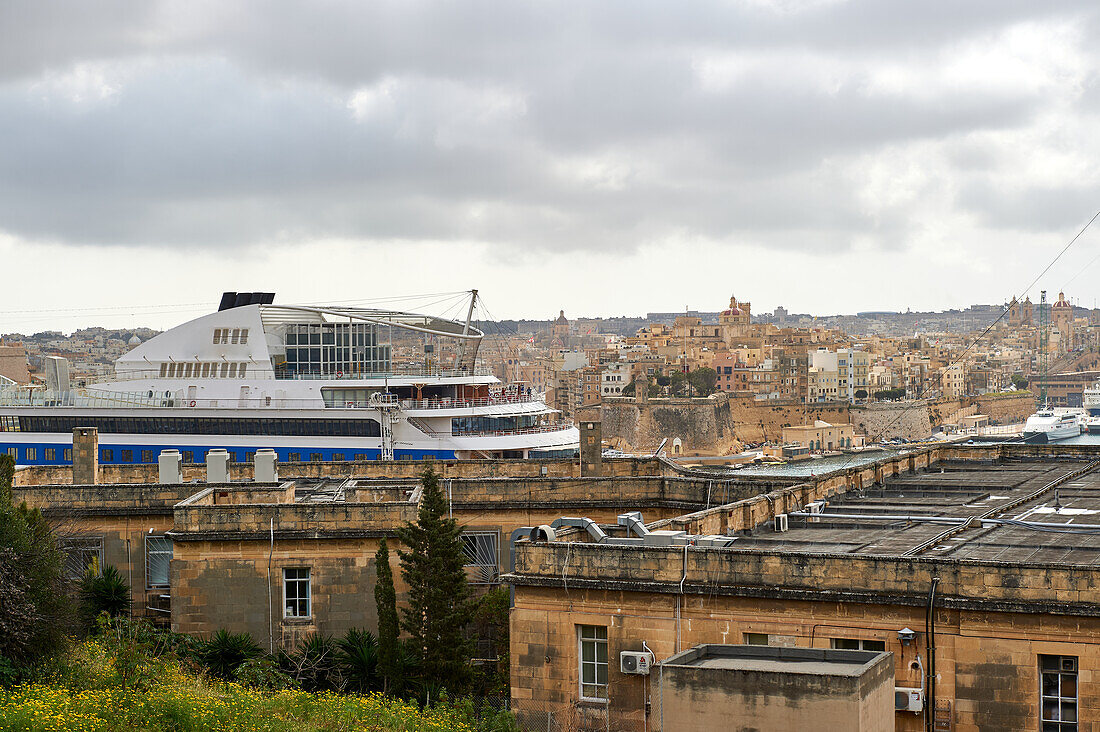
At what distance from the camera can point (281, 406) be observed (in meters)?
55.1

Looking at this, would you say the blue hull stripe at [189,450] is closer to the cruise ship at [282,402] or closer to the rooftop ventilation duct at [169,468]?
the cruise ship at [282,402]

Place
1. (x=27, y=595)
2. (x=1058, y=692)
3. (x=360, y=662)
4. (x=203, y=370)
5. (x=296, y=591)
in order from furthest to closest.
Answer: (x=203, y=370) < (x=296, y=591) < (x=360, y=662) < (x=27, y=595) < (x=1058, y=692)

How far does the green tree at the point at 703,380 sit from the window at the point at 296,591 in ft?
565

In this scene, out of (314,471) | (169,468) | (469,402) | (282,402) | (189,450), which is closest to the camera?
(169,468)

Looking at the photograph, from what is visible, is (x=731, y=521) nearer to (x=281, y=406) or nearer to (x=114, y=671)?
(x=114, y=671)

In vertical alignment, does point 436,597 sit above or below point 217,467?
below

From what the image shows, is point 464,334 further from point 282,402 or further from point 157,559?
point 157,559

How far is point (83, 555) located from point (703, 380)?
573 feet

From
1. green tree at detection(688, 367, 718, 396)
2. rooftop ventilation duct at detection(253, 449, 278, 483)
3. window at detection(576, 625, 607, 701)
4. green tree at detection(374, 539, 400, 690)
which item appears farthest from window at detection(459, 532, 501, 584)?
green tree at detection(688, 367, 718, 396)

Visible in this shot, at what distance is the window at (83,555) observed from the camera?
72.1 feet

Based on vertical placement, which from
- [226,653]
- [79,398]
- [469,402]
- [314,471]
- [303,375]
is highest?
[303,375]

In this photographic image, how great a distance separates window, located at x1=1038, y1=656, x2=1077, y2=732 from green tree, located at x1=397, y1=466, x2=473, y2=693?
7.73m

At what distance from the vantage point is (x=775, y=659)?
1239 centimetres

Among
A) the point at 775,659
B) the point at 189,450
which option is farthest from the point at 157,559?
the point at 189,450
